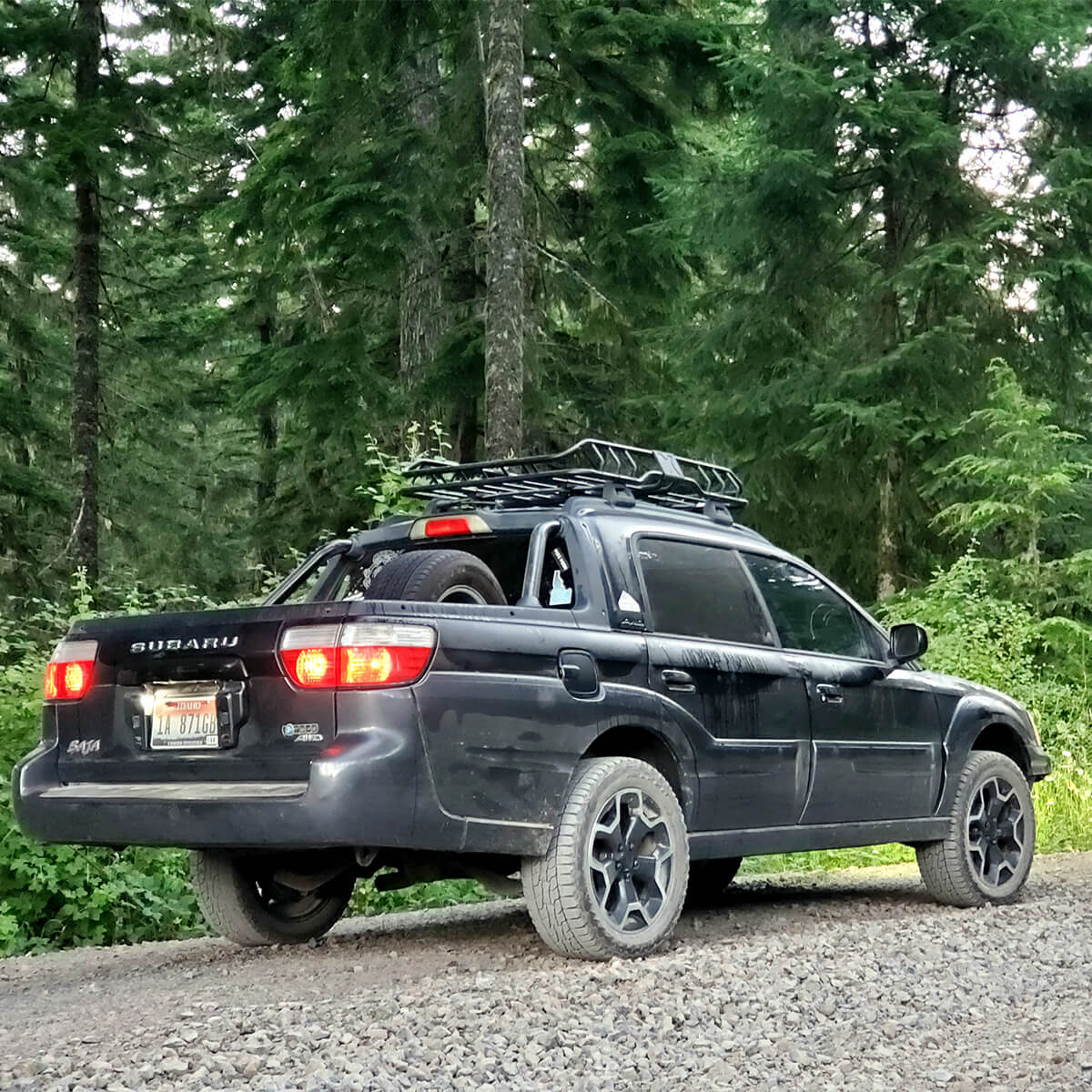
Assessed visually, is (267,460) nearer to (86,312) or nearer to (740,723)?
(86,312)

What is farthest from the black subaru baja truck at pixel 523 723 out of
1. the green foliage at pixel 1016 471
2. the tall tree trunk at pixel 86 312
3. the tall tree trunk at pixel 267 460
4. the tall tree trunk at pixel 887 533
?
the tall tree trunk at pixel 86 312

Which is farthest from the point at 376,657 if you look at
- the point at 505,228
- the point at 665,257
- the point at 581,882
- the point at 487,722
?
the point at 665,257

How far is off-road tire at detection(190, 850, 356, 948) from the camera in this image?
6.50 metres

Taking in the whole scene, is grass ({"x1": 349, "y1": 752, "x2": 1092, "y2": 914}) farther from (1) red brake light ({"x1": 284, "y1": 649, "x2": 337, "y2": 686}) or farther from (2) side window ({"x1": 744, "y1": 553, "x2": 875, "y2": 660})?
(1) red brake light ({"x1": 284, "y1": 649, "x2": 337, "y2": 686})

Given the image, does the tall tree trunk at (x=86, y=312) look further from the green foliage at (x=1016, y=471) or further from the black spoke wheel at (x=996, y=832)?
the black spoke wheel at (x=996, y=832)

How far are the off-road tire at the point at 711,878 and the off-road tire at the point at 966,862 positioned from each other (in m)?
1.16

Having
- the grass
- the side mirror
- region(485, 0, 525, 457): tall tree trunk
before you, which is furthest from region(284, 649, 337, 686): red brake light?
region(485, 0, 525, 457): tall tree trunk

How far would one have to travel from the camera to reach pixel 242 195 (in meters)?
16.8

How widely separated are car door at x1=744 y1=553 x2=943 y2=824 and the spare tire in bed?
1651mm

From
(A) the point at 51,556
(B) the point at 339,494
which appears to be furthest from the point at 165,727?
(A) the point at 51,556

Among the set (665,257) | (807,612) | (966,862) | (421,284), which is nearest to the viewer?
(807,612)

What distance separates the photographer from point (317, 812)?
5.01 m

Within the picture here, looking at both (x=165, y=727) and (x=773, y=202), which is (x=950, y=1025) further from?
(x=773, y=202)

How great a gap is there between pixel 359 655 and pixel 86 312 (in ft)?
55.3
